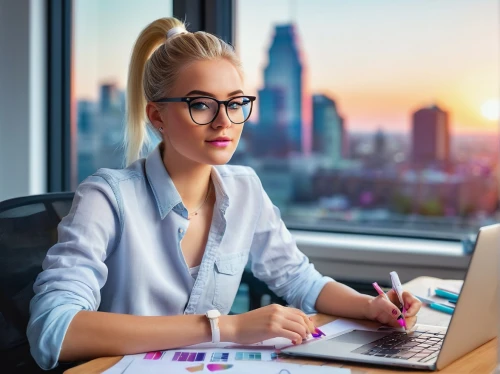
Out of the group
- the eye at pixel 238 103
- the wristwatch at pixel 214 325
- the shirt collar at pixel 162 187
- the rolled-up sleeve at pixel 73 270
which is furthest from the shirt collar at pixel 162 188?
the wristwatch at pixel 214 325

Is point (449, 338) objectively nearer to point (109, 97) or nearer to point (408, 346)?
point (408, 346)

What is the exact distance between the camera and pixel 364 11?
2656 millimetres

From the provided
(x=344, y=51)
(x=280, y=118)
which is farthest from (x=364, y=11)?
(x=280, y=118)

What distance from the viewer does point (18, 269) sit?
59.7 inches

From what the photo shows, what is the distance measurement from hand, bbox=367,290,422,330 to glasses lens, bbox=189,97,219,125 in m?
0.51

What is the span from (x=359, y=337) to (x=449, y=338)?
0.22 m

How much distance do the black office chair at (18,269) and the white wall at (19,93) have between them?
146 centimetres

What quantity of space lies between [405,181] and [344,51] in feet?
1.85

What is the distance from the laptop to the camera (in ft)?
3.67

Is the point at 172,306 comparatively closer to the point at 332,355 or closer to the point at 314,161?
the point at 332,355

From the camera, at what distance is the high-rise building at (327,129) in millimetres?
2732

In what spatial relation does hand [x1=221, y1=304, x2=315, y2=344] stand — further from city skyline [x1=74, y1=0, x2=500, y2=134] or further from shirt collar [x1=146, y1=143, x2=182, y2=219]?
city skyline [x1=74, y1=0, x2=500, y2=134]

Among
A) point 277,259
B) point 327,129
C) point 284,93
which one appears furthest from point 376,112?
point 277,259

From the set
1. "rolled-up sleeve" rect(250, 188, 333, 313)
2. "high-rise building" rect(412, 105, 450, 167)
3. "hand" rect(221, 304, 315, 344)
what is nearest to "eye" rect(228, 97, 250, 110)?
"rolled-up sleeve" rect(250, 188, 333, 313)
